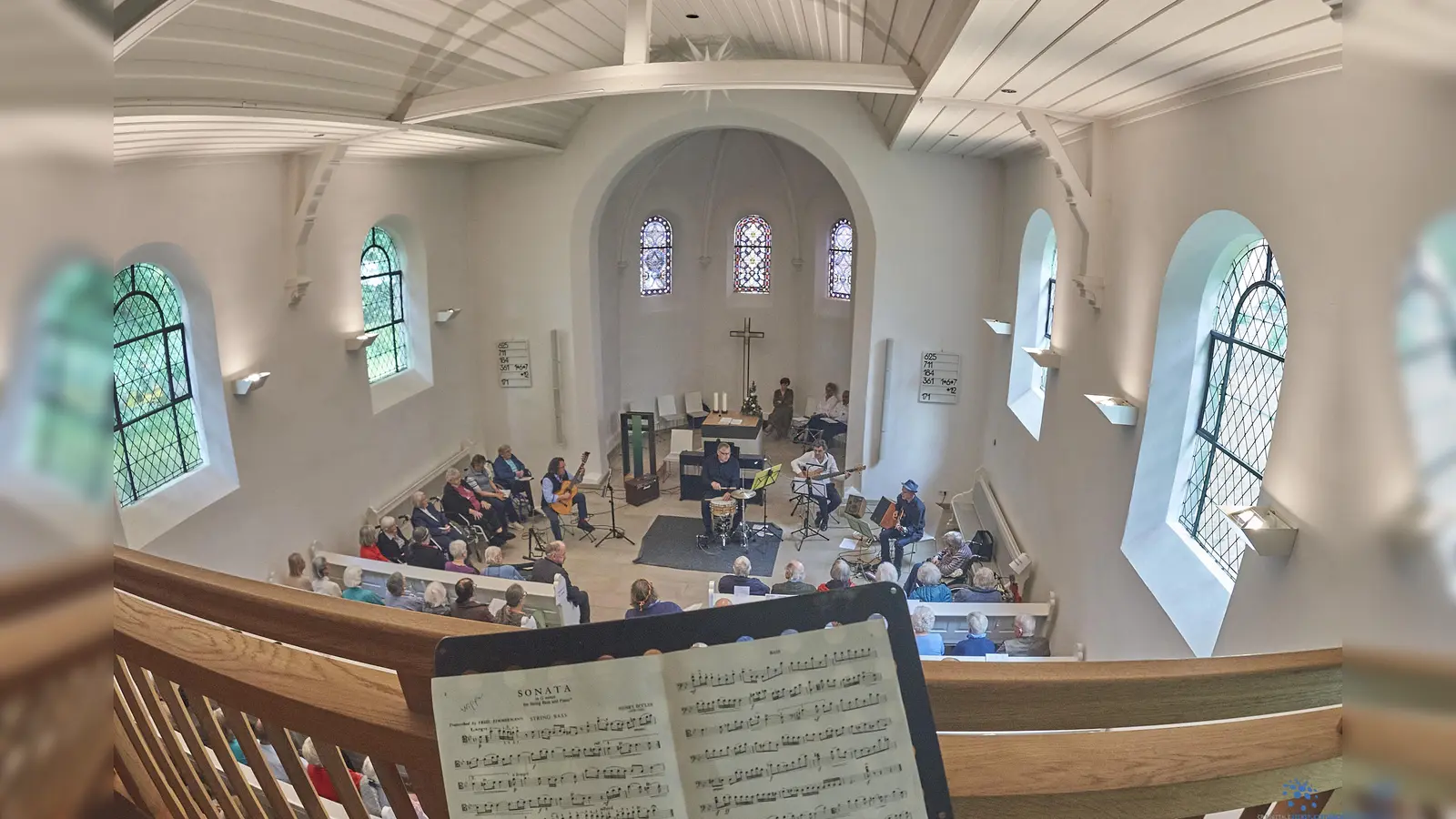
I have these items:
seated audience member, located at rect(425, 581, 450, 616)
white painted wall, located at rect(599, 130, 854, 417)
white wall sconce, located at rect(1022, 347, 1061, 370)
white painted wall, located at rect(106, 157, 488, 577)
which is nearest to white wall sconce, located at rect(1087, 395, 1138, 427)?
white wall sconce, located at rect(1022, 347, 1061, 370)

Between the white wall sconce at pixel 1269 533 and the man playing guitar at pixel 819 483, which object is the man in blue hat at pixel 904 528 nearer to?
the man playing guitar at pixel 819 483

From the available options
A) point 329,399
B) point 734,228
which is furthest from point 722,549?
point 734,228

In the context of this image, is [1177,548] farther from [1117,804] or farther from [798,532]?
[798,532]

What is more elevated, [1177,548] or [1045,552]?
[1177,548]

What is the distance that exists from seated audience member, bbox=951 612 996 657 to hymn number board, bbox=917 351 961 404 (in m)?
4.70

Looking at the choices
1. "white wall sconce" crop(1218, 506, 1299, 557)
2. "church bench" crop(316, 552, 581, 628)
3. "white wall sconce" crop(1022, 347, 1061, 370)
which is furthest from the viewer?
"white wall sconce" crop(1022, 347, 1061, 370)

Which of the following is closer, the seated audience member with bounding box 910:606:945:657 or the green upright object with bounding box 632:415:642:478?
the seated audience member with bounding box 910:606:945:657

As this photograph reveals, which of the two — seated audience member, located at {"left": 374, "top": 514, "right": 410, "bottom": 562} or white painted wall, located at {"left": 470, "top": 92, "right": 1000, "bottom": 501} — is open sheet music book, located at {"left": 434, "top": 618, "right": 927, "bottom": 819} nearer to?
seated audience member, located at {"left": 374, "top": 514, "right": 410, "bottom": 562}

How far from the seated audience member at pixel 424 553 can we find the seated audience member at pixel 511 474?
93.3 inches

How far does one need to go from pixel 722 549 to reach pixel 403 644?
833 centimetres

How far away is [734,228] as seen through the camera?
14.3 meters

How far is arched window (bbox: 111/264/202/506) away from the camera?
596 centimetres

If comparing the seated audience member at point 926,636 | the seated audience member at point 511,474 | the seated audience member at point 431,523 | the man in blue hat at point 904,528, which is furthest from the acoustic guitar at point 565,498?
the seated audience member at point 926,636

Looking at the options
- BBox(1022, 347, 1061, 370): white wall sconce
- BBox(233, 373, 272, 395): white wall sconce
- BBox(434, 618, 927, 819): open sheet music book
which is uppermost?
BBox(434, 618, 927, 819): open sheet music book
